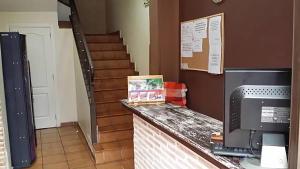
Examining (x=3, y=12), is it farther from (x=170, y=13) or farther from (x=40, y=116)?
(x=170, y=13)

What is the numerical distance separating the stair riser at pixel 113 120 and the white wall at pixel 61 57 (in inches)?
62.9

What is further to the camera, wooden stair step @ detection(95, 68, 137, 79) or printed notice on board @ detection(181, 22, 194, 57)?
wooden stair step @ detection(95, 68, 137, 79)

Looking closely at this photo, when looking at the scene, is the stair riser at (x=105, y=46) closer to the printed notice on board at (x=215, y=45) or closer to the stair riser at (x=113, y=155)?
the stair riser at (x=113, y=155)

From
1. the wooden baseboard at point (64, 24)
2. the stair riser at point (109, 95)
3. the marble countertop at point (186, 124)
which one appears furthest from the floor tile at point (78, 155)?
the wooden baseboard at point (64, 24)

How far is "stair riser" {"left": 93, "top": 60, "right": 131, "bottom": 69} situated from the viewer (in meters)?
5.60

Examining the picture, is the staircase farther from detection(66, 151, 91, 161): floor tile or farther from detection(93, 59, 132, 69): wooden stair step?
detection(66, 151, 91, 161): floor tile

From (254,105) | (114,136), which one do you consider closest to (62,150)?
(114,136)

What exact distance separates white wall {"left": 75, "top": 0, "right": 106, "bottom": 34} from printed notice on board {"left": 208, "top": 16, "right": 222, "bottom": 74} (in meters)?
5.69

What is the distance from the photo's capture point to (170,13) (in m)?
2.88

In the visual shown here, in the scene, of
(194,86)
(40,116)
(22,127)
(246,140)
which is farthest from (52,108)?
(246,140)

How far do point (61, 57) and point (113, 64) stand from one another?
105cm

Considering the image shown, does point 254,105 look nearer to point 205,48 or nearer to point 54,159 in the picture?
point 205,48

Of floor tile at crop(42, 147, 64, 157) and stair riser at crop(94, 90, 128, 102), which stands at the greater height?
stair riser at crop(94, 90, 128, 102)

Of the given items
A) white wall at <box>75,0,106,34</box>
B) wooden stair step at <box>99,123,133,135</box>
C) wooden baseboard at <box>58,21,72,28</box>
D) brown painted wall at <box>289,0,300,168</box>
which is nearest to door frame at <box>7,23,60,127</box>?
wooden baseboard at <box>58,21,72,28</box>
